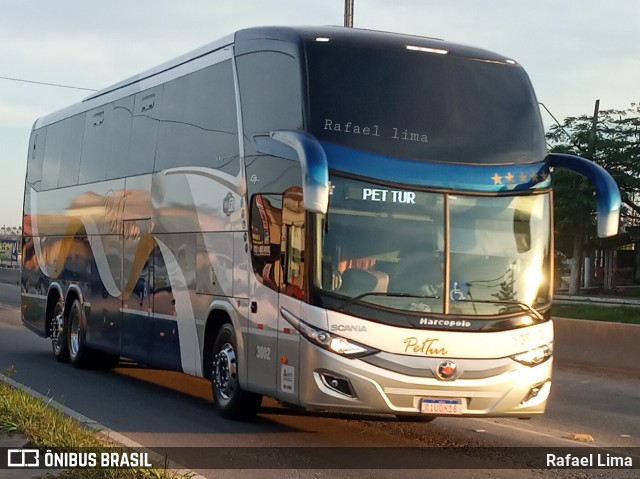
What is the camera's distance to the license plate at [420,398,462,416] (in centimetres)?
1056

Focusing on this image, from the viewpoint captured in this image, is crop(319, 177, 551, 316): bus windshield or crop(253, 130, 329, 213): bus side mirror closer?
crop(253, 130, 329, 213): bus side mirror

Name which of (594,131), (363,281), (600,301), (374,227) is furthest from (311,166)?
(594,131)

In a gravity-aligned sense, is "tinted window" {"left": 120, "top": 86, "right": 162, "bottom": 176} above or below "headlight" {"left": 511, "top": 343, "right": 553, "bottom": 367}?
above

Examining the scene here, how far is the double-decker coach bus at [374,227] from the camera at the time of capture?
10586mm

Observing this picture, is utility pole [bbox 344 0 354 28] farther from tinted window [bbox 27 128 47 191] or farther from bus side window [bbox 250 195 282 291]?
bus side window [bbox 250 195 282 291]

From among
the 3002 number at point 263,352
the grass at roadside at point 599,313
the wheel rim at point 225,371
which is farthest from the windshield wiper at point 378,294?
the grass at roadside at point 599,313

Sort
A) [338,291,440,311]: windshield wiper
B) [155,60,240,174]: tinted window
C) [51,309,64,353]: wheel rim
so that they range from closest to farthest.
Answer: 1. [338,291,440,311]: windshield wiper
2. [155,60,240,174]: tinted window
3. [51,309,64,353]: wheel rim

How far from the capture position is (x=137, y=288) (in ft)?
51.4

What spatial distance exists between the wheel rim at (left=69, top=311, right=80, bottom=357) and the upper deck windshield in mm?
8581

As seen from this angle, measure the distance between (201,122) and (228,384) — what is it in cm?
314

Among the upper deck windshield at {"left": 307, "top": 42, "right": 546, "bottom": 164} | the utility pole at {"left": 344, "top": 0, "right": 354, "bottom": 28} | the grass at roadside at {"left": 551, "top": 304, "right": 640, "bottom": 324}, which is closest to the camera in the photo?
the upper deck windshield at {"left": 307, "top": 42, "right": 546, "bottom": 164}

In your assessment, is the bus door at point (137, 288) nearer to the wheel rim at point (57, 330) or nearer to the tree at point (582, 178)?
the wheel rim at point (57, 330)

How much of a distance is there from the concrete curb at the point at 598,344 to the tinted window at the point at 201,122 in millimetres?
7464

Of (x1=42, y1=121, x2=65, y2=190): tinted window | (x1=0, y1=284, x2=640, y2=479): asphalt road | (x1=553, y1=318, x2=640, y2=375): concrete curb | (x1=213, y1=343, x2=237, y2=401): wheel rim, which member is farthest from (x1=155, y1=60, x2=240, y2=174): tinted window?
(x1=553, y1=318, x2=640, y2=375): concrete curb
